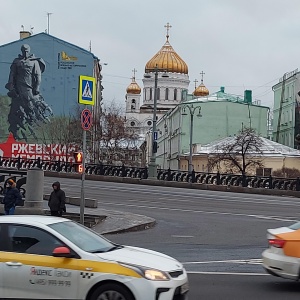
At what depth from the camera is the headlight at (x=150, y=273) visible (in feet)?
30.4

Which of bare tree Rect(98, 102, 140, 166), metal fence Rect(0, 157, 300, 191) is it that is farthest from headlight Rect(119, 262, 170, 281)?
bare tree Rect(98, 102, 140, 166)

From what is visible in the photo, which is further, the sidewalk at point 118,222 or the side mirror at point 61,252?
the sidewalk at point 118,222

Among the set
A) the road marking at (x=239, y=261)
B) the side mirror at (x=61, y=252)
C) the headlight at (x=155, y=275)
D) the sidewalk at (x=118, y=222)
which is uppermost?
the side mirror at (x=61, y=252)

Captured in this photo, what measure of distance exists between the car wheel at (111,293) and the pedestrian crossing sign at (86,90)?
38.7 ft

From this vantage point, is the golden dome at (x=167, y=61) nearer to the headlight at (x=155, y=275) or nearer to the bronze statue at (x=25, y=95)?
the bronze statue at (x=25, y=95)

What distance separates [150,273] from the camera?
9.30 m

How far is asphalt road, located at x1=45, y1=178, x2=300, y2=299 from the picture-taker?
12.9 meters

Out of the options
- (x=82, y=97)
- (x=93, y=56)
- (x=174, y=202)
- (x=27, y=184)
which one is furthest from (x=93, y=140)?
(x=82, y=97)

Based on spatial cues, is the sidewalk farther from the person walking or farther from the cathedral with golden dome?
the cathedral with golden dome

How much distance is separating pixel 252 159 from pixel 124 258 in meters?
67.6

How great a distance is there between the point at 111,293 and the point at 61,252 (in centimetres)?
83

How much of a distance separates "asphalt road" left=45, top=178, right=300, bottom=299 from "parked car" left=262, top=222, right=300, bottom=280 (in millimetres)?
359

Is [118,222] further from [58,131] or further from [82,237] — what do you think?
[58,131]

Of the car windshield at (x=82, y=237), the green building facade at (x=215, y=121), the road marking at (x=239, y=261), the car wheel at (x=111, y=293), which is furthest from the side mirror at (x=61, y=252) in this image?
the green building facade at (x=215, y=121)
